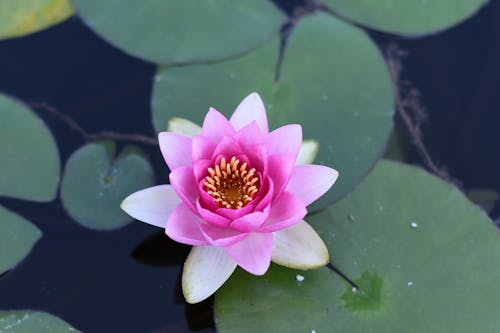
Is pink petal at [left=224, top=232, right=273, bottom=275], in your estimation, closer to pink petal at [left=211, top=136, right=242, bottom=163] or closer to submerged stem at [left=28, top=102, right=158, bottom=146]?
pink petal at [left=211, top=136, right=242, bottom=163]

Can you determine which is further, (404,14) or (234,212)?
(404,14)

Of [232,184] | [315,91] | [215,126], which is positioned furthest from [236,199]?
[315,91]

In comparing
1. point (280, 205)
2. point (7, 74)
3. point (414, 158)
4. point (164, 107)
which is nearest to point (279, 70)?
point (164, 107)

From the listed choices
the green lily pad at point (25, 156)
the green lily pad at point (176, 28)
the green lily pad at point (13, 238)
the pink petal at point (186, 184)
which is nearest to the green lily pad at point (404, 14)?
the green lily pad at point (176, 28)

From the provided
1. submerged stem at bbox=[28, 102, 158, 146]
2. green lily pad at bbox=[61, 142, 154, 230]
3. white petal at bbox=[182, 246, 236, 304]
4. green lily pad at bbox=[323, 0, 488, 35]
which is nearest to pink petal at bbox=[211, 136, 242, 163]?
white petal at bbox=[182, 246, 236, 304]

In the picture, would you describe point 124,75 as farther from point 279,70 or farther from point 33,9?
point 279,70

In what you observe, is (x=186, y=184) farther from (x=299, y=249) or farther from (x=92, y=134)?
(x=92, y=134)
